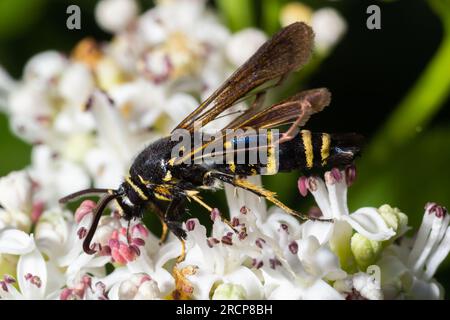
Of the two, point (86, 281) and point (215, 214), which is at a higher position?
point (215, 214)

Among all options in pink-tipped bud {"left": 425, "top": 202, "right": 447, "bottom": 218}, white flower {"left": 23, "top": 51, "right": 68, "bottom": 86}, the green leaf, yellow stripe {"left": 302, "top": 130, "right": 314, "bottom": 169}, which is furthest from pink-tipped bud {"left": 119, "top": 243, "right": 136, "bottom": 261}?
the green leaf

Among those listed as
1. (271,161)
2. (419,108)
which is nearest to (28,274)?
(271,161)

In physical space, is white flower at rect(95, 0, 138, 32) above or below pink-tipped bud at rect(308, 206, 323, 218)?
above

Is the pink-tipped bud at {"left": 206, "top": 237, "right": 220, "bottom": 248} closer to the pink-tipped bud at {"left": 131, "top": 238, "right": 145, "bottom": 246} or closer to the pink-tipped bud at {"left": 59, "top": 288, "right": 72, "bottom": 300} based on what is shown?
the pink-tipped bud at {"left": 131, "top": 238, "right": 145, "bottom": 246}

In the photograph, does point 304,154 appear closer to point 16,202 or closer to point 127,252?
point 127,252

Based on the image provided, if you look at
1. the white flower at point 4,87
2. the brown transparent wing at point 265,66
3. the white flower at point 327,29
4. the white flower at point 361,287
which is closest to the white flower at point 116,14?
the white flower at point 4,87

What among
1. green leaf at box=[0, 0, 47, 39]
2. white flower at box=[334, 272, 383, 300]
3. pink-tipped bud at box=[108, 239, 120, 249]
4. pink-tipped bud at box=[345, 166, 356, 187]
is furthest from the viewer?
green leaf at box=[0, 0, 47, 39]

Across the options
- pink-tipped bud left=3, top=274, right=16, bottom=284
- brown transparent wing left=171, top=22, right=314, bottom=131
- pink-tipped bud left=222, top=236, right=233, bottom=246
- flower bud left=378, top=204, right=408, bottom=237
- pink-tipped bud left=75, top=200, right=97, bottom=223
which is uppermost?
brown transparent wing left=171, top=22, right=314, bottom=131

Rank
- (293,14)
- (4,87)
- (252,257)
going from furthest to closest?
(4,87) → (293,14) → (252,257)
